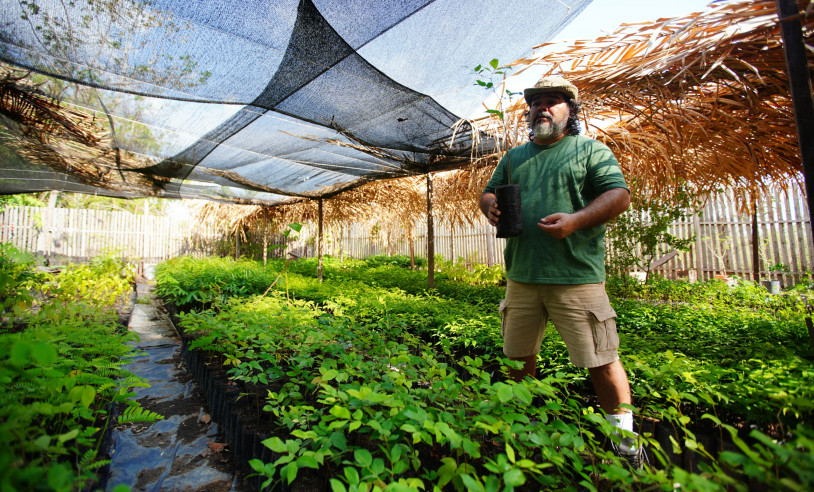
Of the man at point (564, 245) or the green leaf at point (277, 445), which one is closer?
the green leaf at point (277, 445)

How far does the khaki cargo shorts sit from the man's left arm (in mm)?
293

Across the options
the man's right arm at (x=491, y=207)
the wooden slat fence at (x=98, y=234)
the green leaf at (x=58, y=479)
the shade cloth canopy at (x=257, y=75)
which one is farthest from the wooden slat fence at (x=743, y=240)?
the wooden slat fence at (x=98, y=234)

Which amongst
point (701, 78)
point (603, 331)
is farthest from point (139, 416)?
point (701, 78)

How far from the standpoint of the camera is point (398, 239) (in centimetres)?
1391

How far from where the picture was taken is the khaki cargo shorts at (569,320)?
1.59 metres

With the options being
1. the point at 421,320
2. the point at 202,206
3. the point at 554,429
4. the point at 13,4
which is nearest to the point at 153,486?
the point at 554,429

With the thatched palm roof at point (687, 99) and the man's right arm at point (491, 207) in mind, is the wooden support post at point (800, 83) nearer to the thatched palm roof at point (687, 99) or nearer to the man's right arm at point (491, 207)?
the thatched palm roof at point (687, 99)

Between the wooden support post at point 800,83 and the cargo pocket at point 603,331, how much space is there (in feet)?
2.36

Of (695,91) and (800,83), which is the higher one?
(695,91)

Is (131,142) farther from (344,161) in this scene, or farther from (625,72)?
(625,72)

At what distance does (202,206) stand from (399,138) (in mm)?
11667

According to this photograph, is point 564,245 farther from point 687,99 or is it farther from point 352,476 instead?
point 687,99

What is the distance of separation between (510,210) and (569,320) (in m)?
0.57

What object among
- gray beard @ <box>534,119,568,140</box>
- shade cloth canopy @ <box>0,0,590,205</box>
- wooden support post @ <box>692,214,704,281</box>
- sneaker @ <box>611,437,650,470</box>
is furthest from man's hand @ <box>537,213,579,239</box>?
wooden support post @ <box>692,214,704,281</box>
